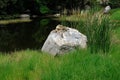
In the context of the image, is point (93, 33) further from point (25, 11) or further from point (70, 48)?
point (25, 11)

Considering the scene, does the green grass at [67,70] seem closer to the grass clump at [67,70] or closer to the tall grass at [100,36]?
the grass clump at [67,70]

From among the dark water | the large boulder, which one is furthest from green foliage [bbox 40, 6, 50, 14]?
the large boulder

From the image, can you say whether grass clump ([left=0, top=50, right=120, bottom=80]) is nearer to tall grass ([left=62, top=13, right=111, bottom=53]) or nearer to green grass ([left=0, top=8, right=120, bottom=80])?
green grass ([left=0, top=8, right=120, bottom=80])

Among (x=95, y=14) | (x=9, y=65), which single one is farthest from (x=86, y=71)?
(x=95, y=14)

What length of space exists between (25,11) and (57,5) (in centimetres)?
480

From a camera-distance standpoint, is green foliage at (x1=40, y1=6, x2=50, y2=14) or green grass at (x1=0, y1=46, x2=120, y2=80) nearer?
green grass at (x1=0, y1=46, x2=120, y2=80)

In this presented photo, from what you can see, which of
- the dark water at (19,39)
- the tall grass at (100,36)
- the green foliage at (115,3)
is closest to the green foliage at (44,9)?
the green foliage at (115,3)

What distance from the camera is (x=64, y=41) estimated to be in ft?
45.8

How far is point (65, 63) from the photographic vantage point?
398 inches

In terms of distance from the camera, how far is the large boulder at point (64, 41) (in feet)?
44.7

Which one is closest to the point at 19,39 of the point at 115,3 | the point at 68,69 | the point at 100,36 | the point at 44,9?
the point at 100,36

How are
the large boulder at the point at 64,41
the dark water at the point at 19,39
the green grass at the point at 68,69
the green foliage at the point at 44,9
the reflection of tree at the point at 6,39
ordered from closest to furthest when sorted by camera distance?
the green grass at the point at 68,69, the large boulder at the point at 64,41, the dark water at the point at 19,39, the reflection of tree at the point at 6,39, the green foliage at the point at 44,9

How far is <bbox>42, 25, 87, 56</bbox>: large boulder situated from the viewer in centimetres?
1362

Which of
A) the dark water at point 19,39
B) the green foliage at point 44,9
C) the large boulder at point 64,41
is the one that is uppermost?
the large boulder at point 64,41
